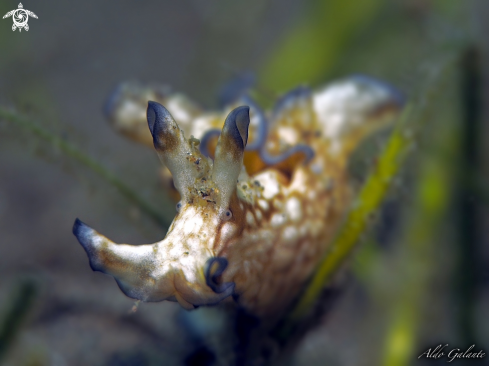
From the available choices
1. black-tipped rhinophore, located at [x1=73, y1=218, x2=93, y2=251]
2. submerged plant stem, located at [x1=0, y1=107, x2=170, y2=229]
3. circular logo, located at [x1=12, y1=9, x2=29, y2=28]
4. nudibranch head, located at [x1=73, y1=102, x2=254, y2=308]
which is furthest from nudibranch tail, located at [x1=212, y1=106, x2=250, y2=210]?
circular logo, located at [x1=12, y1=9, x2=29, y2=28]

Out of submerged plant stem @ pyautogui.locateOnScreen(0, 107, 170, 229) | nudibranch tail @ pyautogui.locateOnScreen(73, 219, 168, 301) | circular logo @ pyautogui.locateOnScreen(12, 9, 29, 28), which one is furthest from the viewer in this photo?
circular logo @ pyautogui.locateOnScreen(12, 9, 29, 28)

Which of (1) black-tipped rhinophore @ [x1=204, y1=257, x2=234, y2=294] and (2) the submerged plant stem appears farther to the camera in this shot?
(2) the submerged plant stem

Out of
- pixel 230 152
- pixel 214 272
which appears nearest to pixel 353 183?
pixel 230 152

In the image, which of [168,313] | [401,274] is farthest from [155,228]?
[401,274]

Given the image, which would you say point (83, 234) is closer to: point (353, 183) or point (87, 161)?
point (87, 161)

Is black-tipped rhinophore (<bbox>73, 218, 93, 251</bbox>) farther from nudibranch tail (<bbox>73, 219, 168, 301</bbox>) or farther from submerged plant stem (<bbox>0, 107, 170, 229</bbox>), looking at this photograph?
submerged plant stem (<bbox>0, 107, 170, 229</bbox>)
